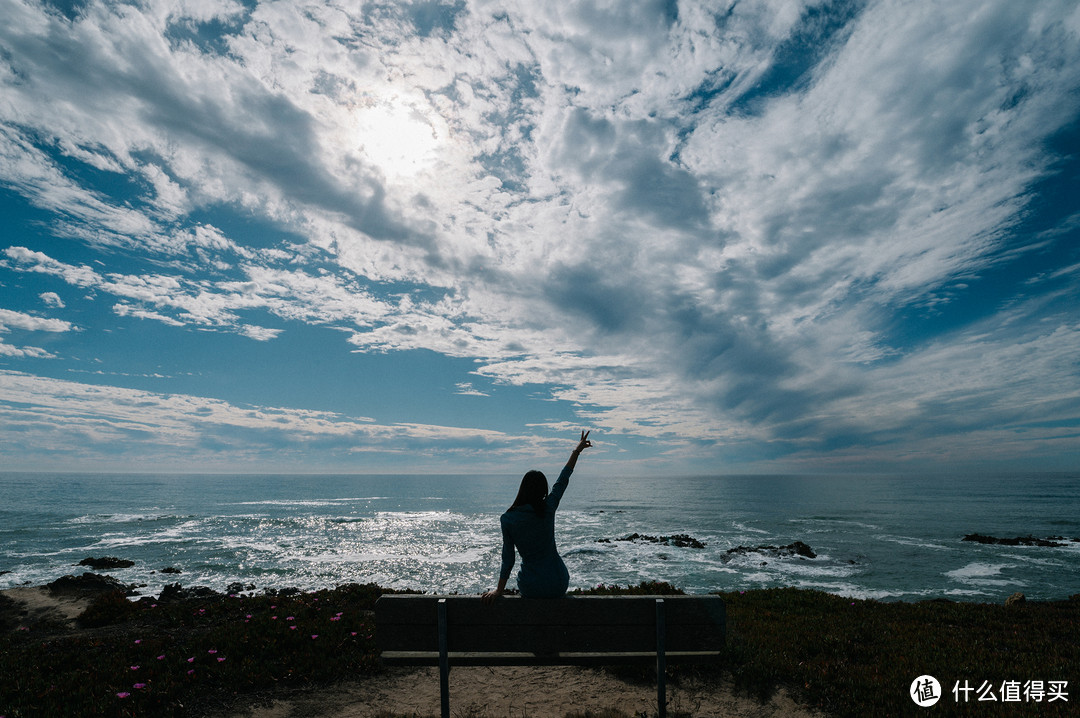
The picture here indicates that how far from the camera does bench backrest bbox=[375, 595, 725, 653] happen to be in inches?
192

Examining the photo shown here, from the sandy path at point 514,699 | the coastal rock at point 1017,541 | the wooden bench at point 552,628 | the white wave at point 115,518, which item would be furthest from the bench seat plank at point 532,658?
the white wave at point 115,518

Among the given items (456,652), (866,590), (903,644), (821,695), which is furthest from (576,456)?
(866,590)

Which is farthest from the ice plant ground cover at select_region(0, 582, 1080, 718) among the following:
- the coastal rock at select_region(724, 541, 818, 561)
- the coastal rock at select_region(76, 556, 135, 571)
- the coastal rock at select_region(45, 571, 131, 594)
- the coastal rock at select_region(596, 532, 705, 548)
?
the coastal rock at select_region(596, 532, 705, 548)

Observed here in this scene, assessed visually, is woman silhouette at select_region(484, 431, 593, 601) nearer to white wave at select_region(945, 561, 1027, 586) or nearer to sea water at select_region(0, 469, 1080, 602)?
sea water at select_region(0, 469, 1080, 602)

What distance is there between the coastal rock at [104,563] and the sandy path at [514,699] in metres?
25.7

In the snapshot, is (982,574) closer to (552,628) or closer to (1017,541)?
(1017,541)

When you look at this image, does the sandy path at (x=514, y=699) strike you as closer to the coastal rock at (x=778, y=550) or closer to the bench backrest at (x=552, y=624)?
the bench backrest at (x=552, y=624)

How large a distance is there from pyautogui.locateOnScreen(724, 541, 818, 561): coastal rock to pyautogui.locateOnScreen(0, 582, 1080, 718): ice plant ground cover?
18148mm

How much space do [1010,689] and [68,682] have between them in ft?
44.8

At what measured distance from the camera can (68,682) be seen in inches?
267

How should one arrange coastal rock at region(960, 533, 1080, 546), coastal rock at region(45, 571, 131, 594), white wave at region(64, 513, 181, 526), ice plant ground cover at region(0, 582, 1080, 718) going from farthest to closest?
white wave at region(64, 513, 181, 526)
coastal rock at region(960, 533, 1080, 546)
coastal rock at region(45, 571, 131, 594)
ice plant ground cover at region(0, 582, 1080, 718)

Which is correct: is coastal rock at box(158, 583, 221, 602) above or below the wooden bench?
below

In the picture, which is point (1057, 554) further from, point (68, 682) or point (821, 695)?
point (68, 682)

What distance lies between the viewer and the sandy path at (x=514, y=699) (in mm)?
6570
